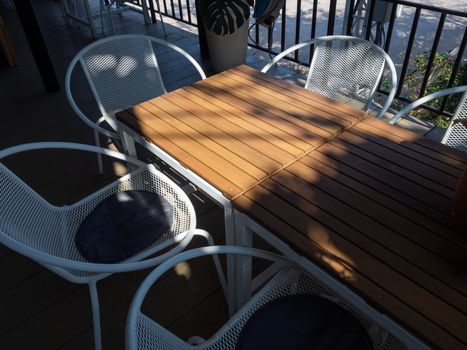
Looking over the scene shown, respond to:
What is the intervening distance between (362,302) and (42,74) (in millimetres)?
3383

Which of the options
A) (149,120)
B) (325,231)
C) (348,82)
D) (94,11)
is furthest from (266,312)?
(94,11)

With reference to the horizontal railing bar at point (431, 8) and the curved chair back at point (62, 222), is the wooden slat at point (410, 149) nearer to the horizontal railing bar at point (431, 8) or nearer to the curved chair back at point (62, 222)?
the curved chair back at point (62, 222)

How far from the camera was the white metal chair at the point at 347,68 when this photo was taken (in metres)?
1.94

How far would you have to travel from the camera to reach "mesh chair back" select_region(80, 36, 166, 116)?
6.87 ft

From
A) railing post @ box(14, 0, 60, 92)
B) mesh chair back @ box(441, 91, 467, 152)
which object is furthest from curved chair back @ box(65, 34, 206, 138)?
railing post @ box(14, 0, 60, 92)

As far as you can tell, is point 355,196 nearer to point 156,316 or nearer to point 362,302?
point 362,302

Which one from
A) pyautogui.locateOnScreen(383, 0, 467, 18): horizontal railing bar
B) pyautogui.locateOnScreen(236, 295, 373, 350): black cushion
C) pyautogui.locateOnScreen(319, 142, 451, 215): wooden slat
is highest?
pyautogui.locateOnScreen(383, 0, 467, 18): horizontal railing bar

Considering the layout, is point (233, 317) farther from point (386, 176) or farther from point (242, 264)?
point (386, 176)

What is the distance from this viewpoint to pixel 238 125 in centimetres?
154

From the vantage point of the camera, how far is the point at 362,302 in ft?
3.03

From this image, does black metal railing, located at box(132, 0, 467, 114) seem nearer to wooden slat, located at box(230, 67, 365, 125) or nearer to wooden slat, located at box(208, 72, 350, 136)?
wooden slat, located at box(230, 67, 365, 125)

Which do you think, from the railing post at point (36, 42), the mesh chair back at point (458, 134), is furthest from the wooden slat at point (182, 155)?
the railing post at point (36, 42)

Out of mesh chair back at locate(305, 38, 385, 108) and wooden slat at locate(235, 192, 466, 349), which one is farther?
mesh chair back at locate(305, 38, 385, 108)

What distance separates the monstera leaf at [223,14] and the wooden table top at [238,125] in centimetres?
138
